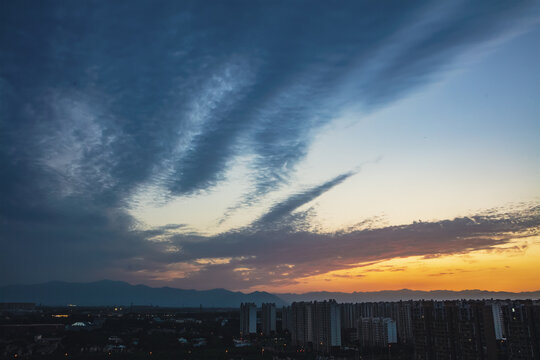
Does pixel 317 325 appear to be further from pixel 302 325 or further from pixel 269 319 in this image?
pixel 269 319

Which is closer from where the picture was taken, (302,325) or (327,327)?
(327,327)

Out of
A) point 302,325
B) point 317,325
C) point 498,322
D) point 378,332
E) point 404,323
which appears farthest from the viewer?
point 404,323

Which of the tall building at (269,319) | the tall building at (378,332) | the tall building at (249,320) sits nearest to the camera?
the tall building at (378,332)

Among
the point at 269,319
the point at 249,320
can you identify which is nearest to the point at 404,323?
the point at 269,319

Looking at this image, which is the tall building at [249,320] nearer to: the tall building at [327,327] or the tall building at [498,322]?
the tall building at [327,327]

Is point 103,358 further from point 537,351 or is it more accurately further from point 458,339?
point 537,351

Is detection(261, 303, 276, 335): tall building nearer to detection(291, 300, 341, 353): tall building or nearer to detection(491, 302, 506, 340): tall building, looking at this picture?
detection(291, 300, 341, 353): tall building

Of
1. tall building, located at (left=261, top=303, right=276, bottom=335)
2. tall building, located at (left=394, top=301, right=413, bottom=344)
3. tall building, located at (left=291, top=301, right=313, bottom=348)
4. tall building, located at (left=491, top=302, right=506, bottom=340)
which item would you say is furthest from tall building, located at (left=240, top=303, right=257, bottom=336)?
tall building, located at (left=491, top=302, right=506, bottom=340)

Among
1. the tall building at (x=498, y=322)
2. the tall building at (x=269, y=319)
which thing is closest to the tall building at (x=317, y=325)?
the tall building at (x=269, y=319)

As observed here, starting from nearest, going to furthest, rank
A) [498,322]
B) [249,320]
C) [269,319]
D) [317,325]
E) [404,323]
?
[498,322], [317,325], [404,323], [249,320], [269,319]

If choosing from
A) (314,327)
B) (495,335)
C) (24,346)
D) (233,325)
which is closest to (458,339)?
(495,335)

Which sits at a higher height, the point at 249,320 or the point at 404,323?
the point at 404,323
